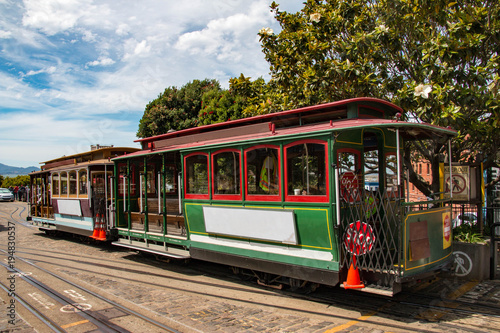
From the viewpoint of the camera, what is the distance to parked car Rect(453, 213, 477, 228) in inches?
344

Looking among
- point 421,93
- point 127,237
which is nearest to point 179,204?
point 127,237

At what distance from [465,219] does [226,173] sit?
5898 mm

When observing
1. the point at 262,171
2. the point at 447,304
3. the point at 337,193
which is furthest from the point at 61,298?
the point at 447,304

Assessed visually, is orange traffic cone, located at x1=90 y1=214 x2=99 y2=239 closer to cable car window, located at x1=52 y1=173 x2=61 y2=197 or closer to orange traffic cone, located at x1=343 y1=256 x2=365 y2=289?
cable car window, located at x1=52 y1=173 x2=61 y2=197

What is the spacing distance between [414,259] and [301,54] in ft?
23.5

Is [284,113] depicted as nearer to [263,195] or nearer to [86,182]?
[263,195]

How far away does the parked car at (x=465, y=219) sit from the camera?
344 inches

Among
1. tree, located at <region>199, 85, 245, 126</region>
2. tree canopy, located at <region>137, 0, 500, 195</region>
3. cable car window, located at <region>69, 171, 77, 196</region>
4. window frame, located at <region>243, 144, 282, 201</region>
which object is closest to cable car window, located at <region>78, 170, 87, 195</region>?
cable car window, located at <region>69, 171, 77, 196</region>

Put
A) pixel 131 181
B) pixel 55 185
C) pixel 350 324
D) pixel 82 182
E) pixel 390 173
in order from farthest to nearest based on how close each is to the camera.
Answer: pixel 55 185
pixel 82 182
pixel 131 181
pixel 390 173
pixel 350 324

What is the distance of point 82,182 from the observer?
12570 millimetres

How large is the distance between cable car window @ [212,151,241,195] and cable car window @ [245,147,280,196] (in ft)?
0.94

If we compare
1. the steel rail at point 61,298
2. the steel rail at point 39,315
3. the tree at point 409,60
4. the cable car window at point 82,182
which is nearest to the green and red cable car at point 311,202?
the tree at point 409,60

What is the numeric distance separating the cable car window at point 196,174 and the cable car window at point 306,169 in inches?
90.1

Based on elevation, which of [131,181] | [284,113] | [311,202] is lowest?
[311,202]
